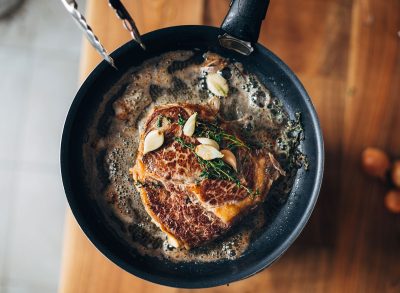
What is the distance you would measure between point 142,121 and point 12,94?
40.8 inches

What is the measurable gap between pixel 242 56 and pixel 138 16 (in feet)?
1.01

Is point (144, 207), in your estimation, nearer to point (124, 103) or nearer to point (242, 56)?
point (124, 103)

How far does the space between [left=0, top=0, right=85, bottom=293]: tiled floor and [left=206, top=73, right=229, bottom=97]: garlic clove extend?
962 mm

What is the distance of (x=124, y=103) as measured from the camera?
3.49 feet

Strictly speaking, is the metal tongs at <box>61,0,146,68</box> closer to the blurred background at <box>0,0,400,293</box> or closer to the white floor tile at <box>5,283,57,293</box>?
the blurred background at <box>0,0,400,293</box>

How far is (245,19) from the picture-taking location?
2.94ft

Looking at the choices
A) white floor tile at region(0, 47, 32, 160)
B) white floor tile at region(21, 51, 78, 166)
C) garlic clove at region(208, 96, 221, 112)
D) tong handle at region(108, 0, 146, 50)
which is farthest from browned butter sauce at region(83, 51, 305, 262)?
white floor tile at region(0, 47, 32, 160)

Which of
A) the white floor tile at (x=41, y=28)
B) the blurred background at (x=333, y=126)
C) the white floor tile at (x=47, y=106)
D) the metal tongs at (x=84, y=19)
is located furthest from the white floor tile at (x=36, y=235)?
the metal tongs at (x=84, y=19)

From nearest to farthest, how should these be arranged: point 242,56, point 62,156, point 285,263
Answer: point 62,156 → point 242,56 → point 285,263

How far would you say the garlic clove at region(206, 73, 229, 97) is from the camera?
42.0 inches

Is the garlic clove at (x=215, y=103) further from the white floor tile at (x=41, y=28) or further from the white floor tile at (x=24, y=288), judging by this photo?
the white floor tile at (x=24, y=288)

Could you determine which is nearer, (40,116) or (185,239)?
(185,239)

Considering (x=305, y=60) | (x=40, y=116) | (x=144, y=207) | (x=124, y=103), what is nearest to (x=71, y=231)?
(x=144, y=207)

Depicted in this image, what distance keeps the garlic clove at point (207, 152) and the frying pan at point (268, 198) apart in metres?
0.21
